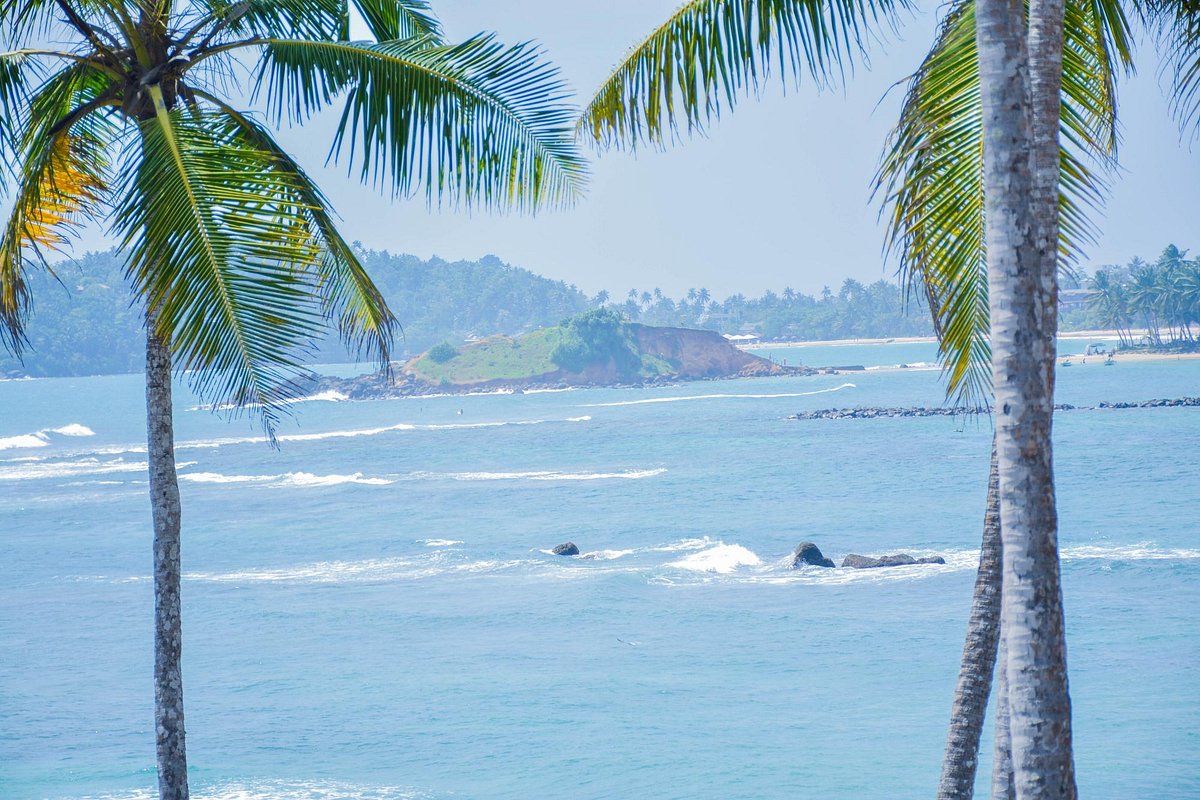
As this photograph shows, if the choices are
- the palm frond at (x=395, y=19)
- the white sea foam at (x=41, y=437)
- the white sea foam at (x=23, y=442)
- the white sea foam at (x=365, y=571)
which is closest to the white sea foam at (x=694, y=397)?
the white sea foam at (x=41, y=437)

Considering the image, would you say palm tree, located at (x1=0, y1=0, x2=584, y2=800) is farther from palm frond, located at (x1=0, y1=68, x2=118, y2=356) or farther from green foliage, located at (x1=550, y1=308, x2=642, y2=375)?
green foliage, located at (x1=550, y1=308, x2=642, y2=375)

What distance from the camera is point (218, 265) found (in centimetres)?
650

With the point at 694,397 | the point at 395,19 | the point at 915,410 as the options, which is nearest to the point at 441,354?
the point at 694,397

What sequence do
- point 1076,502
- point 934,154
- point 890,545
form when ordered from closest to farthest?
point 934,154, point 890,545, point 1076,502

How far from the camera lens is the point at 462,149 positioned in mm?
7664

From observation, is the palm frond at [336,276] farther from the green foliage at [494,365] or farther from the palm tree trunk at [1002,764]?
the green foliage at [494,365]

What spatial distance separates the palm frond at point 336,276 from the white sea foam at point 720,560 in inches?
1144

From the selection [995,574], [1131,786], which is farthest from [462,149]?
[1131,786]

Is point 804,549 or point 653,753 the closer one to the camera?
point 653,753

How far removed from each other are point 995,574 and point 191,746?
18483mm

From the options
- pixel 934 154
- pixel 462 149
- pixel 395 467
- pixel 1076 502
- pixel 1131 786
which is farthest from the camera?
pixel 395 467

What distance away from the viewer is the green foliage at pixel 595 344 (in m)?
149

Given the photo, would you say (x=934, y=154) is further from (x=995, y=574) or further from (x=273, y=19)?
(x=273, y=19)

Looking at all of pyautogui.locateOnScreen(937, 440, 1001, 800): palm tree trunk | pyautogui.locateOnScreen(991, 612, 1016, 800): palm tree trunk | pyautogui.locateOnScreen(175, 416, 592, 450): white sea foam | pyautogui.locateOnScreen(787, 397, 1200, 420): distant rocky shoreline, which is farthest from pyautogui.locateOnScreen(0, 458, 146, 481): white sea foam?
pyautogui.locateOnScreen(991, 612, 1016, 800): palm tree trunk
